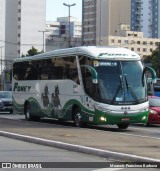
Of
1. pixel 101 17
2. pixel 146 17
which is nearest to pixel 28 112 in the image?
pixel 101 17

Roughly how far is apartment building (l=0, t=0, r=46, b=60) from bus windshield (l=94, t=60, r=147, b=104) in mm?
127297

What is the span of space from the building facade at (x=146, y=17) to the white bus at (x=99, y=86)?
137976 mm

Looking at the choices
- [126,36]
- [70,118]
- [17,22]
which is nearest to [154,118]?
[70,118]

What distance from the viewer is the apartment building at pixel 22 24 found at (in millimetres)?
150750

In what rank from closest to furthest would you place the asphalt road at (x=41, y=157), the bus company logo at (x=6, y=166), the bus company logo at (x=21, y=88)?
the bus company logo at (x=6, y=166)
the asphalt road at (x=41, y=157)
the bus company logo at (x=21, y=88)

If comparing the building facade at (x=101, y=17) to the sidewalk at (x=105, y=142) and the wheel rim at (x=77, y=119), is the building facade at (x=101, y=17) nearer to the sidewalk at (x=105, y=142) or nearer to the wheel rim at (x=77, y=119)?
the wheel rim at (x=77, y=119)

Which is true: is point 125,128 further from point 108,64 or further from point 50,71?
point 50,71

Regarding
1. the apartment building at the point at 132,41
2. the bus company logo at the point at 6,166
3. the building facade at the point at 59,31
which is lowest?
the bus company logo at the point at 6,166

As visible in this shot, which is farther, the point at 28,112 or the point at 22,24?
the point at 22,24

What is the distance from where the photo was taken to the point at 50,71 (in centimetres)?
2716

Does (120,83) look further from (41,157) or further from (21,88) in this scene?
(21,88)

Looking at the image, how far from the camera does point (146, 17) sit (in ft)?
562

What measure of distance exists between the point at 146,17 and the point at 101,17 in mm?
35482

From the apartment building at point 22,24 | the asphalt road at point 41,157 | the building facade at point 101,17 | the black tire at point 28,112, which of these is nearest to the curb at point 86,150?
the asphalt road at point 41,157
